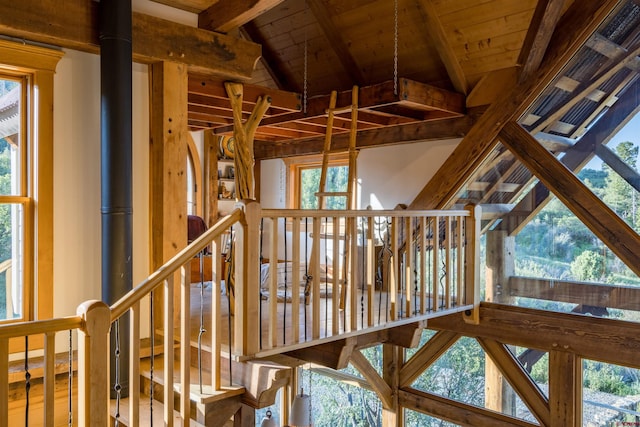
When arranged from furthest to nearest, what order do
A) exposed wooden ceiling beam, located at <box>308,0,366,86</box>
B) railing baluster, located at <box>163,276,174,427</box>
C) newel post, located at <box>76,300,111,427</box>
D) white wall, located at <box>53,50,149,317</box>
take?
exposed wooden ceiling beam, located at <box>308,0,366,86</box>, white wall, located at <box>53,50,149,317</box>, railing baluster, located at <box>163,276,174,427</box>, newel post, located at <box>76,300,111,427</box>

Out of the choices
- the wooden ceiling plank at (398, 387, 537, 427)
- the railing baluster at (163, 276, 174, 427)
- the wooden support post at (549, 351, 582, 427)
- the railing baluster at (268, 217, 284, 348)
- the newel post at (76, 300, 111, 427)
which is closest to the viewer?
the newel post at (76, 300, 111, 427)

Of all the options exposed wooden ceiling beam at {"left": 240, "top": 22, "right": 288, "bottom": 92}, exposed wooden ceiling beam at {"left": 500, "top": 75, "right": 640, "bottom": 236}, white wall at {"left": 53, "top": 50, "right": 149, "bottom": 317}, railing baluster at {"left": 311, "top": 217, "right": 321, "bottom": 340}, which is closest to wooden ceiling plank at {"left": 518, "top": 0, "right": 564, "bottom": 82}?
exposed wooden ceiling beam at {"left": 500, "top": 75, "right": 640, "bottom": 236}

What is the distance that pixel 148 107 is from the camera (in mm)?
3680

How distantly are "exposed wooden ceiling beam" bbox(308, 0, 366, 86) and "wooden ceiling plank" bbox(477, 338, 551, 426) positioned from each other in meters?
3.24

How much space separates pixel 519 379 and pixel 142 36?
3991 millimetres

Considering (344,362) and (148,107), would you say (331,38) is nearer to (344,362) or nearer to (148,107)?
(148,107)

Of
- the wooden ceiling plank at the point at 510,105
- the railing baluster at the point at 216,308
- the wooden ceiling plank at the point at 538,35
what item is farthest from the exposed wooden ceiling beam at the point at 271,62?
the railing baluster at the point at 216,308

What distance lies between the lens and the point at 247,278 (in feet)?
9.65

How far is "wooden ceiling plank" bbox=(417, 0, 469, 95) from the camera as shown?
513 cm

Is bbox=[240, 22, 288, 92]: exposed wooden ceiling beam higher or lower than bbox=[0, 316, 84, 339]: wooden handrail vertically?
higher

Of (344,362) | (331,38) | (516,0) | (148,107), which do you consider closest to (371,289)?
(344,362)

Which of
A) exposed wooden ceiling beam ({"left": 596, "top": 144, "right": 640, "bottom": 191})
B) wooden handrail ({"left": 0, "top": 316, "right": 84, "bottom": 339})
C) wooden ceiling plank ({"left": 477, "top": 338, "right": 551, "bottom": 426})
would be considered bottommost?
wooden ceiling plank ({"left": 477, "top": 338, "right": 551, "bottom": 426})

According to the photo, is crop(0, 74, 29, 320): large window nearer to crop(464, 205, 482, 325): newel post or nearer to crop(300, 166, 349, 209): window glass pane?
crop(464, 205, 482, 325): newel post

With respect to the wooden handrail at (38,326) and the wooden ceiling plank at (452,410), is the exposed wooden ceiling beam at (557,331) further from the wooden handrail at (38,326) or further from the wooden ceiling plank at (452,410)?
the wooden handrail at (38,326)
